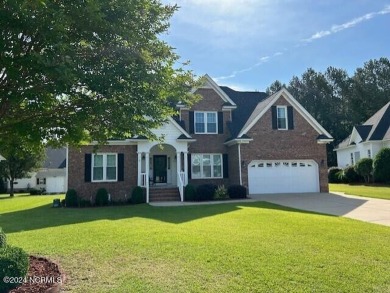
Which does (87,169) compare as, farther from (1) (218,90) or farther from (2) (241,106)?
(2) (241,106)

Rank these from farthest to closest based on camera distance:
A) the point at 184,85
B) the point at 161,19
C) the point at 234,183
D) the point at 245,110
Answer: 1. the point at 245,110
2. the point at 234,183
3. the point at 184,85
4. the point at 161,19

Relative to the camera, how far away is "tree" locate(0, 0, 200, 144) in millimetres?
4562

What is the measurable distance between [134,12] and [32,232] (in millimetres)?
8550

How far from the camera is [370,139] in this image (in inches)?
1373

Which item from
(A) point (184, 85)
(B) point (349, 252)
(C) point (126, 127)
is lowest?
(B) point (349, 252)

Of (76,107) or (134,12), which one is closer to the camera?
(134,12)

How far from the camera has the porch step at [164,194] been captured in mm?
22000

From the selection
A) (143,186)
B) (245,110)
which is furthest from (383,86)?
(143,186)

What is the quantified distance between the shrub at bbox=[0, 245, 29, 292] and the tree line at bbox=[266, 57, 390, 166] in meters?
52.6

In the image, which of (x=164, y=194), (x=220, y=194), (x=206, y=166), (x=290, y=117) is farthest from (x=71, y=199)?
(x=290, y=117)

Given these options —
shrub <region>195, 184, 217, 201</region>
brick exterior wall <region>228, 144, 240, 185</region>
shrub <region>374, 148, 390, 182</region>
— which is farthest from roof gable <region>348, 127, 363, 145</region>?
shrub <region>195, 184, 217, 201</region>

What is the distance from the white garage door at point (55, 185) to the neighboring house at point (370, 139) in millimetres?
35042

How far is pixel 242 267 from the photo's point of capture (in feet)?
21.2

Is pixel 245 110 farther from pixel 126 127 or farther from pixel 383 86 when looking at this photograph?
pixel 383 86
